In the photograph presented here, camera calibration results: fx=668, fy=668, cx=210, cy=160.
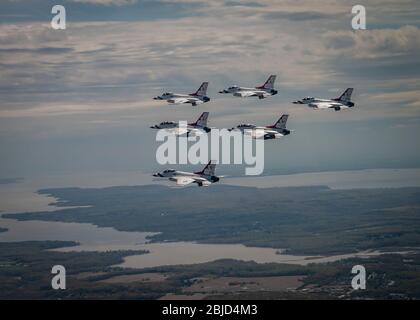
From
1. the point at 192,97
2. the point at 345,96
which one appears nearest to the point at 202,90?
the point at 192,97

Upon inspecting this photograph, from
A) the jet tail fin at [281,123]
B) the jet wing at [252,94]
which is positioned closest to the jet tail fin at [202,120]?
the jet wing at [252,94]

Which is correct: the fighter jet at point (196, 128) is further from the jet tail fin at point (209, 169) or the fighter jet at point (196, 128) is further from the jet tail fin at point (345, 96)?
the jet tail fin at point (345, 96)

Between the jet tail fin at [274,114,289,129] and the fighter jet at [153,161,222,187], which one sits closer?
the fighter jet at [153,161,222,187]

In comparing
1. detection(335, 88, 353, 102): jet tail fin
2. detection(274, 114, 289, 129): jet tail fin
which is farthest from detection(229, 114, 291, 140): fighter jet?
detection(335, 88, 353, 102): jet tail fin

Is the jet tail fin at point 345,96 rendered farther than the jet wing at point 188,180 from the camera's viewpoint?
Yes

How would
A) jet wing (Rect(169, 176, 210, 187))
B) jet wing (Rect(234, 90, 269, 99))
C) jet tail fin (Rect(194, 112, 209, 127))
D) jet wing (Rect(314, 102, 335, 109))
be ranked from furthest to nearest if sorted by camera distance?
1. jet wing (Rect(234, 90, 269, 99))
2. jet wing (Rect(314, 102, 335, 109))
3. jet tail fin (Rect(194, 112, 209, 127))
4. jet wing (Rect(169, 176, 210, 187))

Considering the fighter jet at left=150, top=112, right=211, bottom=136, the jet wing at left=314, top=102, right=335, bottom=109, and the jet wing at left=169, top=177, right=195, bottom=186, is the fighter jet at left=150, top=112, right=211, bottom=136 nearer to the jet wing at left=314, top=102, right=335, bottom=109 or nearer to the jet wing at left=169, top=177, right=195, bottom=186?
the jet wing at left=169, top=177, right=195, bottom=186

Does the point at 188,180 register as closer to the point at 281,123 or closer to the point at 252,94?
the point at 281,123
